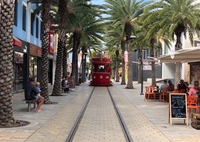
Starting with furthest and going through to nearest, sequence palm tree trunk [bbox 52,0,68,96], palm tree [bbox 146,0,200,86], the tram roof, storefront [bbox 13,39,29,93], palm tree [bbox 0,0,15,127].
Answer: the tram roof → storefront [bbox 13,39,29,93] → palm tree trunk [bbox 52,0,68,96] → palm tree [bbox 146,0,200,86] → palm tree [bbox 0,0,15,127]

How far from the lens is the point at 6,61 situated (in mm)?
10078

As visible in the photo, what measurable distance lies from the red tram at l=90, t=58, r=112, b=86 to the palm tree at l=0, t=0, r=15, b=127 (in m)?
29.2

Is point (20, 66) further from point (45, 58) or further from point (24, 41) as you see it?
point (45, 58)

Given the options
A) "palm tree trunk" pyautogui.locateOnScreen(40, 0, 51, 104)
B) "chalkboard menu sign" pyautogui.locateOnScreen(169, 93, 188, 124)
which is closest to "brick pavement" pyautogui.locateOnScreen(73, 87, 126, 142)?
"chalkboard menu sign" pyautogui.locateOnScreen(169, 93, 188, 124)

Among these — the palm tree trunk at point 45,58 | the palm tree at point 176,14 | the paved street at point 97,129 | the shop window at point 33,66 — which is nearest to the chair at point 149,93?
the palm tree at point 176,14

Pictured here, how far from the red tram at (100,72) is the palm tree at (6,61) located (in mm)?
29185

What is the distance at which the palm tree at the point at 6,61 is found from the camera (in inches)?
396

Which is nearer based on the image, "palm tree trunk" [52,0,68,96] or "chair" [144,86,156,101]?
"chair" [144,86,156,101]

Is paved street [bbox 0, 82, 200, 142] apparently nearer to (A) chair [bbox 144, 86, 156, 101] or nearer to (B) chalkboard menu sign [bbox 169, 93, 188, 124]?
(B) chalkboard menu sign [bbox 169, 93, 188, 124]

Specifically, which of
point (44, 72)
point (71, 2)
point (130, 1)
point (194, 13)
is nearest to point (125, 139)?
point (44, 72)

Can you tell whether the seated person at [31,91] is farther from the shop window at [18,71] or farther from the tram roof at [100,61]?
the tram roof at [100,61]

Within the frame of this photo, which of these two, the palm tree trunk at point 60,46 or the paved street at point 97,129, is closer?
the paved street at point 97,129

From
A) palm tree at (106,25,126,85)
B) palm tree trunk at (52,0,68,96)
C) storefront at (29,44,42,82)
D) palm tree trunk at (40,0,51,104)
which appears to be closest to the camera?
palm tree trunk at (40,0,51,104)

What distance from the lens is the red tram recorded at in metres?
39.5
